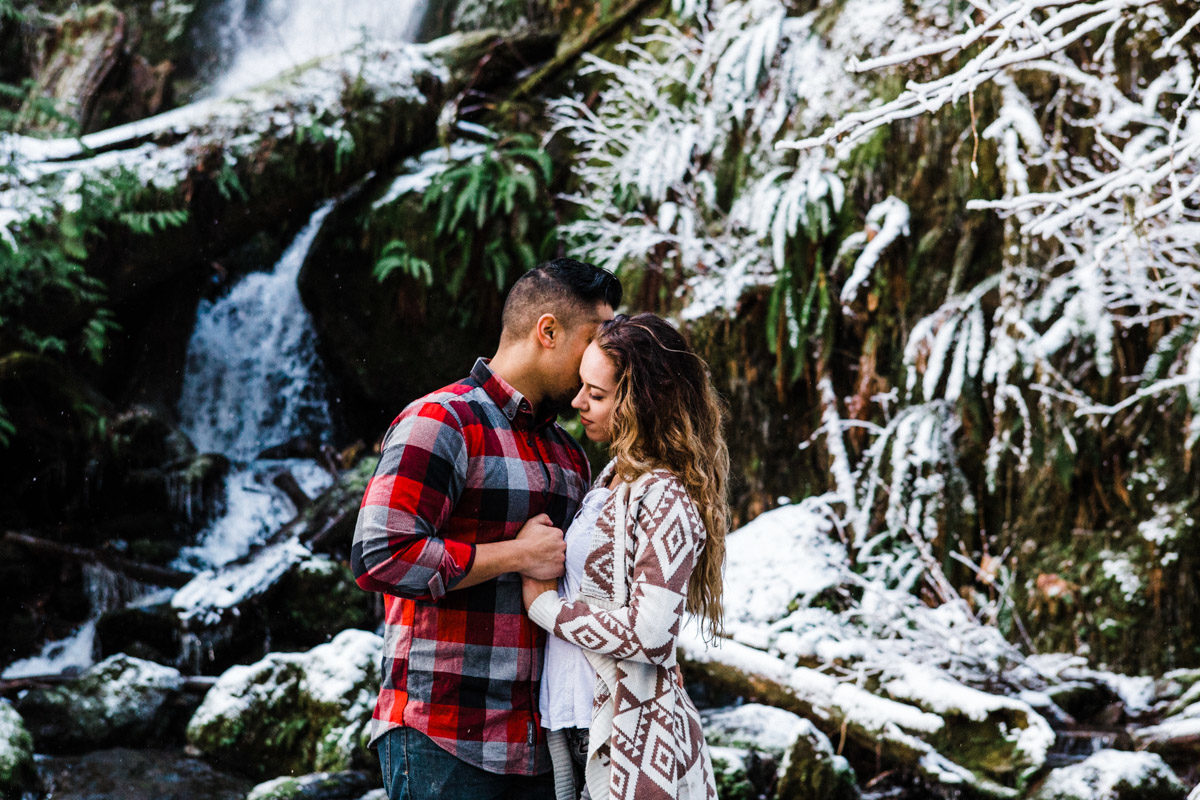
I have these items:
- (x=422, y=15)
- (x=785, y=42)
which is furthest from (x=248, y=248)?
(x=785, y=42)

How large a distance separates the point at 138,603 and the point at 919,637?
554cm

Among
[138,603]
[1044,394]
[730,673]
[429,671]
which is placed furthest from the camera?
[138,603]

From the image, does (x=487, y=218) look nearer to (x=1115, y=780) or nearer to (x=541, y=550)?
(x=1115, y=780)

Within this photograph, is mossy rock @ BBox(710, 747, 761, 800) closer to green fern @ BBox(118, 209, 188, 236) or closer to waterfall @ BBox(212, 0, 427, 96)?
green fern @ BBox(118, 209, 188, 236)

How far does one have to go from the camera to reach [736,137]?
20.5ft

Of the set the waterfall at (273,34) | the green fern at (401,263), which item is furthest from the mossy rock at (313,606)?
the waterfall at (273,34)

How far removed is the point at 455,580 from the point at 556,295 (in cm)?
71

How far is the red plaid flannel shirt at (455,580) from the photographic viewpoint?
1744mm

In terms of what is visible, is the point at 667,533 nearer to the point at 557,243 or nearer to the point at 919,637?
the point at 919,637

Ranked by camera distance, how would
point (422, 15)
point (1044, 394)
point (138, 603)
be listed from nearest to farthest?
1. point (1044, 394)
2. point (138, 603)
3. point (422, 15)

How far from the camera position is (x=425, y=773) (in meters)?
1.79

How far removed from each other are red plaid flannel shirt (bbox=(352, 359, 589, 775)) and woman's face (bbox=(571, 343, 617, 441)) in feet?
0.53

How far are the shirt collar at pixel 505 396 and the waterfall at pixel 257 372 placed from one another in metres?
7.04

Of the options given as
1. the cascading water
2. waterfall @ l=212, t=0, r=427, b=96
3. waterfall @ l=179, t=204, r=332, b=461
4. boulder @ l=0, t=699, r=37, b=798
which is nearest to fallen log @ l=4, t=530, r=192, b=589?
the cascading water
